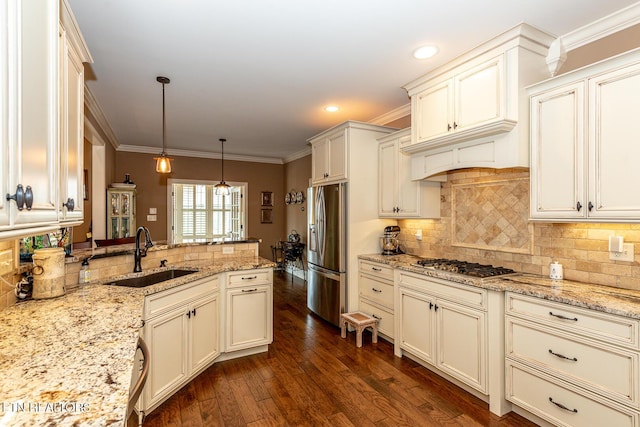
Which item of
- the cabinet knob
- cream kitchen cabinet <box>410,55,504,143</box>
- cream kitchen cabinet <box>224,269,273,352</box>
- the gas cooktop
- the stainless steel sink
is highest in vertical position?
cream kitchen cabinet <box>410,55,504,143</box>

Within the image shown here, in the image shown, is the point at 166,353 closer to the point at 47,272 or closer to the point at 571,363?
the point at 47,272

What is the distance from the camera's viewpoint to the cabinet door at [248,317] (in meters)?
3.04

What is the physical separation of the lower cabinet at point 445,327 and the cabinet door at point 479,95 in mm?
1292

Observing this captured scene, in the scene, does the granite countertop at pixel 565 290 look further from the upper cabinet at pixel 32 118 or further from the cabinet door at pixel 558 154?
the upper cabinet at pixel 32 118

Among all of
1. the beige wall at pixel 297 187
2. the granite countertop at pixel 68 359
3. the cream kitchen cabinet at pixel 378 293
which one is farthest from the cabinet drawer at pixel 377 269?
the beige wall at pixel 297 187

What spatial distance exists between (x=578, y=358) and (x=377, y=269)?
191cm

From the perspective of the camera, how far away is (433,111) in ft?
9.57

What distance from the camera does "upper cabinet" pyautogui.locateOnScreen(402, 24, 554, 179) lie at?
7.64 ft

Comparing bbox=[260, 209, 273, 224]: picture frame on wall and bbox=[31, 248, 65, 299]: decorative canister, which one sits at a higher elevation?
bbox=[260, 209, 273, 224]: picture frame on wall

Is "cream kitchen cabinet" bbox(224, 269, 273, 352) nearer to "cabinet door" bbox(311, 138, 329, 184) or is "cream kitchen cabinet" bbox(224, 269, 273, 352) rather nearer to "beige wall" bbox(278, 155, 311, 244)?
"cabinet door" bbox(311, 138, 329, 184)

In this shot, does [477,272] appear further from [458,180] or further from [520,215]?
[458,180]

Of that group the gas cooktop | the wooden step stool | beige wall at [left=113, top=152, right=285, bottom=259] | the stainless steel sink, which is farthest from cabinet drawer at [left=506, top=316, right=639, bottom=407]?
beige wall at [left=113, top=152, right=285, bottom=259]

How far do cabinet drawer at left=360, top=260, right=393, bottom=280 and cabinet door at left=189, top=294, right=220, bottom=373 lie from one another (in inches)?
66.0

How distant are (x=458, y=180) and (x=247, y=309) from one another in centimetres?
245
